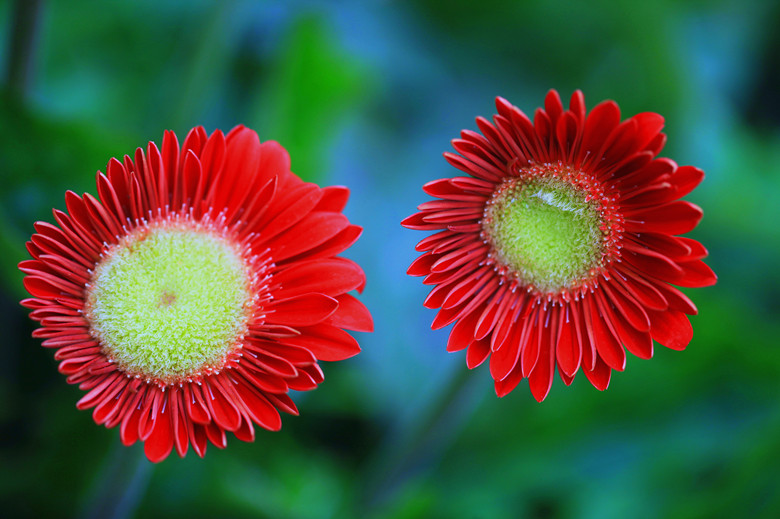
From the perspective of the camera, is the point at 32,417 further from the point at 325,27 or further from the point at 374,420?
the point at 325,27

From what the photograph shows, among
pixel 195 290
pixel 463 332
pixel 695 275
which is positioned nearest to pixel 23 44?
pixel 195 290

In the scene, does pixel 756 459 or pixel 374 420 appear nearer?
pixel 756 459

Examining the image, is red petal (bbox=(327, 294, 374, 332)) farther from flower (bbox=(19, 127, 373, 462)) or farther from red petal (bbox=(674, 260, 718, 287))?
red petal (bbox=(674, 260, 718, 287))

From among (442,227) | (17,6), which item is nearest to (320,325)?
(442,227)

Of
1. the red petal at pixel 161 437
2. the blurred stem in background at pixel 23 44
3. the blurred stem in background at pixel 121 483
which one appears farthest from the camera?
the blurred stem in background at pixel 23 44

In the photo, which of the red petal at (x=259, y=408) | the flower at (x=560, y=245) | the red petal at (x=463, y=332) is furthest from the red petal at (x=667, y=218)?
the red petal at (x=259, y=408)

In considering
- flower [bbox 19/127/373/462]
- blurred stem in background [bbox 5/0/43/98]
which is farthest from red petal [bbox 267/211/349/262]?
blurred stem in background [bbox 5/0/43/98]

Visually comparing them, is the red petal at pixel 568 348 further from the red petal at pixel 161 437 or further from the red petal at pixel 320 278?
the red petal at pixel 161 437
